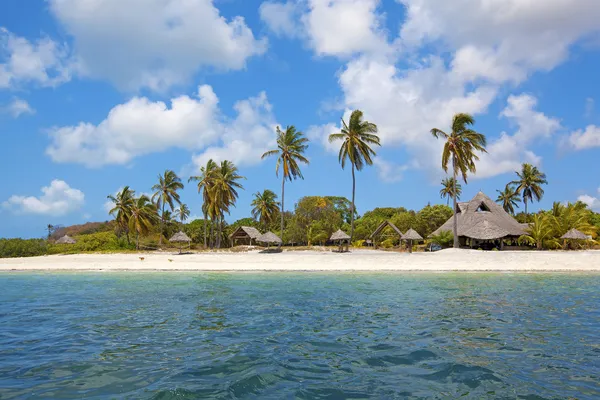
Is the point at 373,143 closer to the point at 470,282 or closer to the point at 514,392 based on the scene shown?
the point at 470,282

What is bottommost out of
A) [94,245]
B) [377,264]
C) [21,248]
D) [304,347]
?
[304,347]

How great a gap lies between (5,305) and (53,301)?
4.20ft

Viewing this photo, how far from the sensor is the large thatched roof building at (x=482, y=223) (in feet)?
119

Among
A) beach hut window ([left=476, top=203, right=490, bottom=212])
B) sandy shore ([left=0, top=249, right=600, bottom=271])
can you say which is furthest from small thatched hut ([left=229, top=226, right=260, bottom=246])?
beach hut window ([left=476, top=203, right=490, bottom=212])

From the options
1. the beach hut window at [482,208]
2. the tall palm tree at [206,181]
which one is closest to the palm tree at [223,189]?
the tall palm tree at [206,181]

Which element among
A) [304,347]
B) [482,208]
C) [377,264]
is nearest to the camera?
[304,347]

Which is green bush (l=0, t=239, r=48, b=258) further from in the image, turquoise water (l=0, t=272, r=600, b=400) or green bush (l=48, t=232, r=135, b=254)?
turquoise water (l=0, t=272, r=600, b=400)

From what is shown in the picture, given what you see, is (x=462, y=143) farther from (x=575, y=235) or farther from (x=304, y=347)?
(x=304, y=347)

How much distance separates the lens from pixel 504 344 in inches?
275

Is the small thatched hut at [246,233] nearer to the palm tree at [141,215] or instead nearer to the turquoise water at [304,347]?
the palm tree at [141,215]

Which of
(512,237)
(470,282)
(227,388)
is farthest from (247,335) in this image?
(512,237)

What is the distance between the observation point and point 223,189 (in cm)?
4544

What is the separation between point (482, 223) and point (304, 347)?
35140 mm

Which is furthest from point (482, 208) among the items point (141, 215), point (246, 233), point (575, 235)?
point (141, 215)
